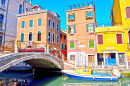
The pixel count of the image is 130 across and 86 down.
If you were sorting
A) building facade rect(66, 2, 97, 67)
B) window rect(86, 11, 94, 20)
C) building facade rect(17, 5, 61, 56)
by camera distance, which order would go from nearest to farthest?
1. building facade rect(66, 2, 97, 67)
2. window rect(86, 11, 94, 20)
3. building facade rect(17, 5, 61, 56)

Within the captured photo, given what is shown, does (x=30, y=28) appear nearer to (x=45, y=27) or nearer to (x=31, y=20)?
(x=31, y=20)

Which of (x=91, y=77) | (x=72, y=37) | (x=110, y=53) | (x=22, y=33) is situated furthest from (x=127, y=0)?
(x=22, y=33)

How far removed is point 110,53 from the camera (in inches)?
680

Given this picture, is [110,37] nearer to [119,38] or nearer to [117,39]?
[117,39]

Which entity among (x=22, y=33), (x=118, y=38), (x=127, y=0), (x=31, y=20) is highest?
(x=127, y=0)

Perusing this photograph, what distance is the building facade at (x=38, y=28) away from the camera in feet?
59.7

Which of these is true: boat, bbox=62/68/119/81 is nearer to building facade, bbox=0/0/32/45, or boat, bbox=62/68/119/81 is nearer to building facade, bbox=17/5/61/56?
building facade, bbox=17/5/61/56

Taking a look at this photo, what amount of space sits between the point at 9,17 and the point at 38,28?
19.2ft

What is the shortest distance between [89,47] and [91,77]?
5.67 m

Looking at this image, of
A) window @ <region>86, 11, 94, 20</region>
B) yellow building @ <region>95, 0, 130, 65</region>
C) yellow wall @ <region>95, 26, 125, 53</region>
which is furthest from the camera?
window @ <region>86, 11, 94, 20</region>

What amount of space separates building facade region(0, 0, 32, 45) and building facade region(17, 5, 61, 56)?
160 cm

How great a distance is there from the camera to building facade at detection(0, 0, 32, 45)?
1827 cm

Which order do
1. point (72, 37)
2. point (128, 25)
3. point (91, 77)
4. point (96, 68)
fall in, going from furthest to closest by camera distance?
point (72, 37)
point (128, 25)
point (96, 68)
point (91, 77)

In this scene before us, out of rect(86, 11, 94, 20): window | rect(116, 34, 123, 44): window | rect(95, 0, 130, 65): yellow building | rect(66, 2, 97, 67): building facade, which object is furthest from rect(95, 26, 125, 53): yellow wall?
rect(86, 11, 94, 20): window
